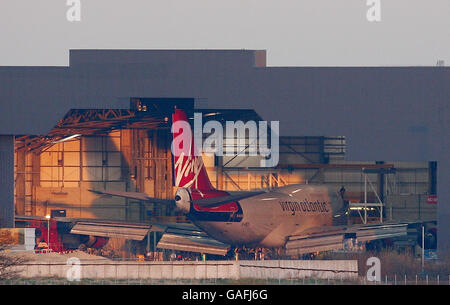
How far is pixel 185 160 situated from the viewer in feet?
214

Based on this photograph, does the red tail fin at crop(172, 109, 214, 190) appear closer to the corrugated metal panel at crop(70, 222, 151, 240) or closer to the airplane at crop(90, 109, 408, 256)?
the airplane at crop(90, 109, 408, 256)

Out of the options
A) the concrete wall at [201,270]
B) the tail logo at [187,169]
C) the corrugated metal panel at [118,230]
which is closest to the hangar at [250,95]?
the tail logo at [187,169]

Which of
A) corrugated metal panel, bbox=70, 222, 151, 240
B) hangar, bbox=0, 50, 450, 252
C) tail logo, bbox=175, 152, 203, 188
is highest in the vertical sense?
hangar, bbox=0, 50, 450, 252

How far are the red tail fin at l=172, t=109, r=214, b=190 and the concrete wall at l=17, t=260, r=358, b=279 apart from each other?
1063 centimetres

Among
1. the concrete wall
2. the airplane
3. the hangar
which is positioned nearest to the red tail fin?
the airplane

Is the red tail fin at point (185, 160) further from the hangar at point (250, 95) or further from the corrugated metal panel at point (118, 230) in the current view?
the corrugated metal panel at point (118, 230)

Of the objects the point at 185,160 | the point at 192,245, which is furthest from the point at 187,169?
the point at 192,245

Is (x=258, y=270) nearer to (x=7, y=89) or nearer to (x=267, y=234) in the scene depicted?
(x=267, y=234)

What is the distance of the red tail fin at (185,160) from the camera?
64.6m

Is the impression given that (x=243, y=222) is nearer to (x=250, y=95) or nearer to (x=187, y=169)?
(x=187, y=169)

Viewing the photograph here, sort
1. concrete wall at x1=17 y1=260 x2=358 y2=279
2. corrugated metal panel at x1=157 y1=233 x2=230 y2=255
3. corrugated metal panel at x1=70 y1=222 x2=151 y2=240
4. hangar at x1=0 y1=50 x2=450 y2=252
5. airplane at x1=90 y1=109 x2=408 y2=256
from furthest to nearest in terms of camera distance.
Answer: hangar at x1=0 y1=50 x2=450 y2=252
corrugated metal panel at x1=70 y1=222 x2=151 y2=240
corrugated metal panel at x1=157 y1=233 x2=230 y2=255
airplane at x1=90 y1=109 x2=408 y2=256
concrete wall at x1=17 y1=260 x2=358 y2=279

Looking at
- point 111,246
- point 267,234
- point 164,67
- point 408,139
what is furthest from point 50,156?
point 408,139

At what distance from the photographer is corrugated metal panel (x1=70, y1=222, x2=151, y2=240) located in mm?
67312

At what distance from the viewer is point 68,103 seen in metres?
69.6
